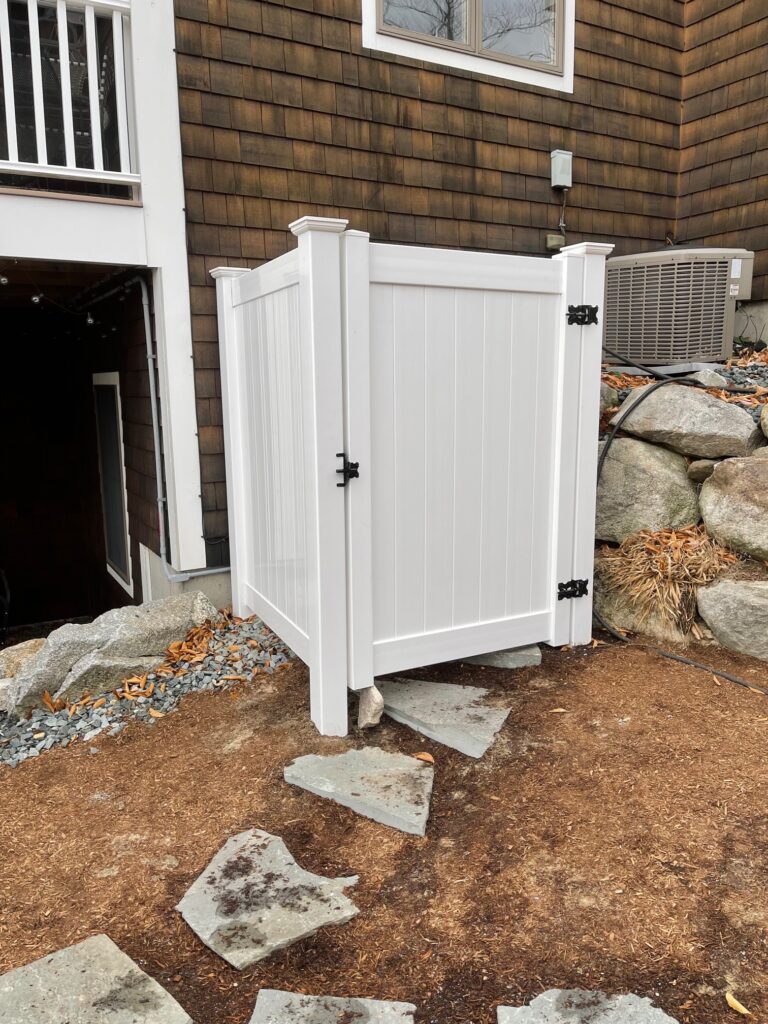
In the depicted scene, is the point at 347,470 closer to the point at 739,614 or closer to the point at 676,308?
the point at 739,614

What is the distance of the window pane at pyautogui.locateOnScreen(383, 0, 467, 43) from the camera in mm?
4352

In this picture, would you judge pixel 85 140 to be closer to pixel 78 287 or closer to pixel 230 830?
pixel 78 287

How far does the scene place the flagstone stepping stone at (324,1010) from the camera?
1659 mm

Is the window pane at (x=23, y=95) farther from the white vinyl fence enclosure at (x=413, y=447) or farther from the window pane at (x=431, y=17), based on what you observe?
the window pane at (x=431, y=17)

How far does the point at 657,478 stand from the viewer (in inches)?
156

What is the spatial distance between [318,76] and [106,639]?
3.16 meters

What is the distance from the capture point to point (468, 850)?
2.23 metres

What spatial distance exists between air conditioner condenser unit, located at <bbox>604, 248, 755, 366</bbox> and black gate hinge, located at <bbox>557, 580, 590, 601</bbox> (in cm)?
216

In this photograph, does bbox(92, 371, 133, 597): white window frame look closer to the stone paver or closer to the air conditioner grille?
the stone paver

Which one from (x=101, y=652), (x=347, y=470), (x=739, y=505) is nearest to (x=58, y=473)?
(x=101, y=652)

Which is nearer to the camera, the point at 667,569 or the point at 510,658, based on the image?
the point at 510,658

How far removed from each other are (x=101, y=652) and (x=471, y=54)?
13.3 ft

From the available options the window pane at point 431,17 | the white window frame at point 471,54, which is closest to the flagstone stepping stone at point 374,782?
the white window frame at point 471,54

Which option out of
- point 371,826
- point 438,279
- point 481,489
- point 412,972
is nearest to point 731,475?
point 481,489
